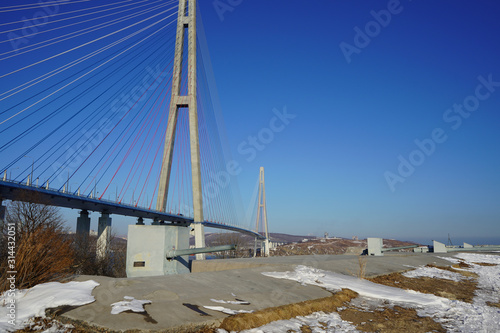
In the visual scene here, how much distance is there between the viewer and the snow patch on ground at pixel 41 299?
432 cm

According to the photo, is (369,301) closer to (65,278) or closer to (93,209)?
(65,278)

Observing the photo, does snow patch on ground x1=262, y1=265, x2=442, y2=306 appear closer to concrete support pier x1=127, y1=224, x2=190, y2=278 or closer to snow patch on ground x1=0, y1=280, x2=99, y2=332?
concrete support pier x1=127, y1=224, x2=190, y2=278

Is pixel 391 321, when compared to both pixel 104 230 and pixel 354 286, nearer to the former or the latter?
pixel 354 286

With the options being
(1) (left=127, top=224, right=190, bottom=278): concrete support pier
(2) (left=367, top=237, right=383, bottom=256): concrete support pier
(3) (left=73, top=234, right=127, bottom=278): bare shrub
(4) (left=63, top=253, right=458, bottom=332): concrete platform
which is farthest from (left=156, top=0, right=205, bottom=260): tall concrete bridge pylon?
(4) (left=63, top=253, right=458, bottom=332): concrete platform

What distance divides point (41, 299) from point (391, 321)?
5595 mm

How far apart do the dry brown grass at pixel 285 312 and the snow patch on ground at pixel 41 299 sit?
7.11 feet

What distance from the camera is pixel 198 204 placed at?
3177 centimetres

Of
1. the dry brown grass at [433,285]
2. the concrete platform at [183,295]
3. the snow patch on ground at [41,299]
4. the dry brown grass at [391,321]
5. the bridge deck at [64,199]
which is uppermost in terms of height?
the bridge deck at [64,199]

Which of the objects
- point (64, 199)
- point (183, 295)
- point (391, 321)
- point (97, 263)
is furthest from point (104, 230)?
point (391, 321)

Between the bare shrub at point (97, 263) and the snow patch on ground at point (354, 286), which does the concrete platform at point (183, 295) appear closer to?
the snow patch on ground at point (354, 286)

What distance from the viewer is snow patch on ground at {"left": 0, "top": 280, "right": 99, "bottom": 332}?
4324 mm

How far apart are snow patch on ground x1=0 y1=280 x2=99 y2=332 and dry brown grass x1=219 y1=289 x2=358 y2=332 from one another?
2.17 m

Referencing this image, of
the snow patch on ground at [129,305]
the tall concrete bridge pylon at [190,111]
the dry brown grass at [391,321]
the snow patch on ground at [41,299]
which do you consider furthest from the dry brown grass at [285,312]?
the tall concrete bridge pylon at [190,111]

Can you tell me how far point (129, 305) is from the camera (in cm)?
506
